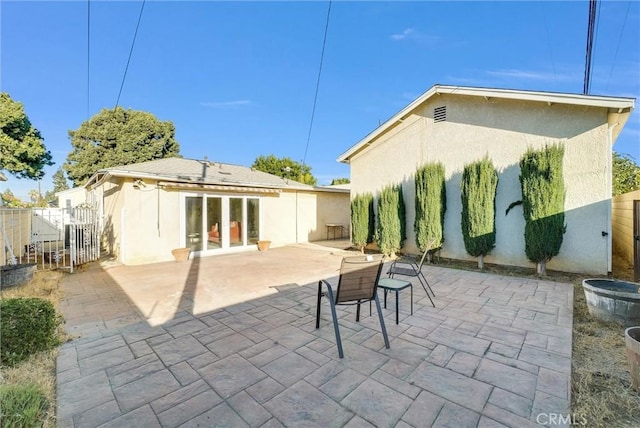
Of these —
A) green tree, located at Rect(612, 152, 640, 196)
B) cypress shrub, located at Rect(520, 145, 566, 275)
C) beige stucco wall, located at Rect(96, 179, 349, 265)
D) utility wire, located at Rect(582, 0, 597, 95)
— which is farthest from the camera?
green tree, located at Rect(612, 152, 640, 196)

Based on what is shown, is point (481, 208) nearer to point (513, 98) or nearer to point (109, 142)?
point (513, 98)

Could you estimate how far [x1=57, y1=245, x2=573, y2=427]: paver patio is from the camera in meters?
2.40

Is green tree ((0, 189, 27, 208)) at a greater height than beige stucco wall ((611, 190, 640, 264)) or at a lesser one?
greater

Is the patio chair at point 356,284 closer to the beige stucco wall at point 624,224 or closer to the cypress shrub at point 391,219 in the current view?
the cypress shrub at point 391,219

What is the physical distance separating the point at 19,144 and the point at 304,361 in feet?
81.2

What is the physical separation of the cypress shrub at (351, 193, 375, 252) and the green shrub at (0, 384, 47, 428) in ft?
35.2

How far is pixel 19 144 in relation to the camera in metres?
17.5

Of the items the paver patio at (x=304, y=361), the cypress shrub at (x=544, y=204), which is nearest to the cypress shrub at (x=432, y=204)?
the cypress shrub at (x=544, y=204)

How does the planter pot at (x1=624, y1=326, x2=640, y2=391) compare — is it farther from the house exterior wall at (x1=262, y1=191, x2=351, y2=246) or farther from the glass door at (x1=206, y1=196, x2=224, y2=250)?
the house exterior wall at (x1=262, y1=191, x2=351, y2=246)

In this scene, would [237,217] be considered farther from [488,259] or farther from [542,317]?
[542,317]

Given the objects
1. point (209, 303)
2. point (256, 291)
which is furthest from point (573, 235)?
point (209, 303)

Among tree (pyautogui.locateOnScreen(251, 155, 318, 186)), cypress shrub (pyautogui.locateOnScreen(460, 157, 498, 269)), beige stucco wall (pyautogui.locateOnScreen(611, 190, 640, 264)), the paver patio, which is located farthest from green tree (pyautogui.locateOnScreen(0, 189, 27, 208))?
tree (pyautogui.locateOnScreen(251, 155, 318, 186))

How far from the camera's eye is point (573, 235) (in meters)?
7.66

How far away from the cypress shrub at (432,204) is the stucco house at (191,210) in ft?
22.0
